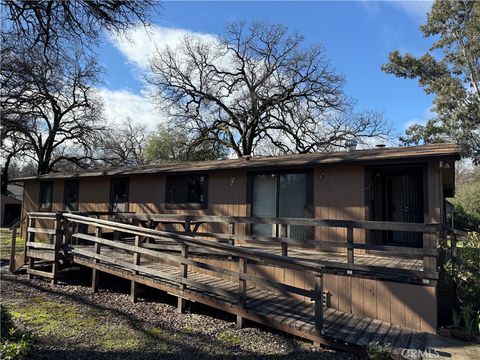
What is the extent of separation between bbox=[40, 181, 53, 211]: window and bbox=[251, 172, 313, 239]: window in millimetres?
10165

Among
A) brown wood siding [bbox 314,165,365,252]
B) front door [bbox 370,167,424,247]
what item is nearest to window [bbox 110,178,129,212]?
brown wood siding [bbox 314,165,365,252]

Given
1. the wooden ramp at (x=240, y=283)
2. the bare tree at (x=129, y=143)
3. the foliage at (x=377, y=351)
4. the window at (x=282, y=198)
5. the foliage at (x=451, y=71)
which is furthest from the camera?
the bare tree at (x=129, y=143)

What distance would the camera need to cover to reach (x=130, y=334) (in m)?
5.25

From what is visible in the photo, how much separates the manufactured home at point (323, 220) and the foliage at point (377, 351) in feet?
3.39

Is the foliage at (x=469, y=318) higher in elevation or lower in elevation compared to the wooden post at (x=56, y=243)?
lower

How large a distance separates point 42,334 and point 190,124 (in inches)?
830

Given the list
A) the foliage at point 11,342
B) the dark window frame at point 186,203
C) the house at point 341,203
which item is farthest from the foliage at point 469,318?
the dark window frame at point 186,203

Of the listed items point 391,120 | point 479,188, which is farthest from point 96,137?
point 479,188

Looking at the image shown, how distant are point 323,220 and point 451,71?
2469 cm

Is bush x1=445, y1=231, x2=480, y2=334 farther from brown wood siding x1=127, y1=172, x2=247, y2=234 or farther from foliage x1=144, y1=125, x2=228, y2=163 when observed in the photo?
foliage x1=144, y1=125, x2=228, y2=163

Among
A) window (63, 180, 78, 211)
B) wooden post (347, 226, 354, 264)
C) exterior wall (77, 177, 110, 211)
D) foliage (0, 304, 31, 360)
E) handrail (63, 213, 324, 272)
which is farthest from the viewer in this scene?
window (63, 180, 78, 211)

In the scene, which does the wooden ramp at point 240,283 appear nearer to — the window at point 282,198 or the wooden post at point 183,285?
the wooden post at point 183,285

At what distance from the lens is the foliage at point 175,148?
25328 millimetres

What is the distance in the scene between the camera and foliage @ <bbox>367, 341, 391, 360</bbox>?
4277 mm
